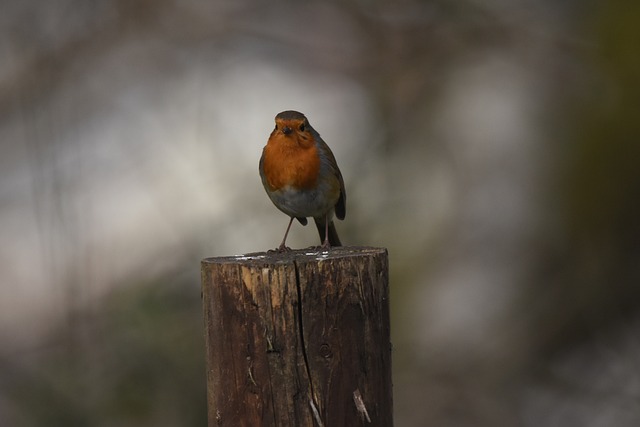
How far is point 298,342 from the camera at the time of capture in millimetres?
2885

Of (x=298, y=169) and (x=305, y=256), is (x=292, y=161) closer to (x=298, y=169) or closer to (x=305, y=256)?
(x=298, y=169)

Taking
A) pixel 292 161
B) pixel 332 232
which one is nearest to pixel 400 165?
pixel 332 232

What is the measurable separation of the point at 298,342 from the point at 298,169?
69.9 inches

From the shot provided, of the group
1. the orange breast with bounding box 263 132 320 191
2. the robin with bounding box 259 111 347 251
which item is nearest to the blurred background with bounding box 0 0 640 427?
the robin with bounding box 259 111 347 251

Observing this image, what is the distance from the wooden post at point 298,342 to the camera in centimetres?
289

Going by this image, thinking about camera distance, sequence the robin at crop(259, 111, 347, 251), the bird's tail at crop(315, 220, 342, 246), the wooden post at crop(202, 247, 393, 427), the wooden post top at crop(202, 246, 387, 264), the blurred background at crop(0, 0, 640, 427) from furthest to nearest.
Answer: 1. the blurred background at crop(0, 0, 640, 427)
2. the bird's tail at crop(315, 220, 342, 246)
3. the robin at crop(259, 111, 347, 251)
4. the wooden post top at crop(202, 246, 387, 264)
5. the wooden post at crop(202, 247, 393, 427)

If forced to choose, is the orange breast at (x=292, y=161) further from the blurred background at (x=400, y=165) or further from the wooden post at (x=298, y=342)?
the blurred background at (x=400, y=165)

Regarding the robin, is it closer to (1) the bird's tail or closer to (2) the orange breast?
(2) the orange breast

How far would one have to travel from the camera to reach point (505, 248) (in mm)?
8352

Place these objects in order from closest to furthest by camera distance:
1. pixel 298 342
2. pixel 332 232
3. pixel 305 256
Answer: pixel 298 342 → pixel 305 256 → pixel 332 232

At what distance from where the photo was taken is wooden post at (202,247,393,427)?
2.89m

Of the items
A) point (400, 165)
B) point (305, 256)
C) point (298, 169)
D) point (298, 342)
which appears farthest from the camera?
point (400, 165)

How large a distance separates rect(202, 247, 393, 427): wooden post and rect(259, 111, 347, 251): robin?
1529mm

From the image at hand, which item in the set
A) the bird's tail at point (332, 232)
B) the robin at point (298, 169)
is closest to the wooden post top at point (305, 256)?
the robin at point (298, 169)
